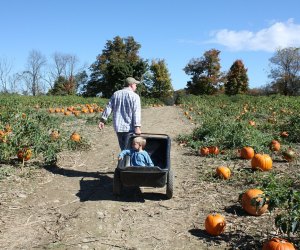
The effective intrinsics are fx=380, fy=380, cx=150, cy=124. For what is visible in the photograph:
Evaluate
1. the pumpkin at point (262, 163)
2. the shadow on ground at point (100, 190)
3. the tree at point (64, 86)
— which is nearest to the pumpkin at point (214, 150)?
the pumpkin at point (262, 163)

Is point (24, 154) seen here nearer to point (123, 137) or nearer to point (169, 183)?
point (123, 137)

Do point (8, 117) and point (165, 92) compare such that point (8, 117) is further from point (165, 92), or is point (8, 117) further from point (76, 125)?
point (165, 92)

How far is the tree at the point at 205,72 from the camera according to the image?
218 feet

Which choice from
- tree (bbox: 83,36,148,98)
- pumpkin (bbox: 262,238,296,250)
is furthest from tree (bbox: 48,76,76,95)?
pumpkin (bbox: 262,238,296,250)

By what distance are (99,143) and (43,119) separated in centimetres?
215

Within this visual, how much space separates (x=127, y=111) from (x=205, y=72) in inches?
2513

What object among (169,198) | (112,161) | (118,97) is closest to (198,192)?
(169,198)

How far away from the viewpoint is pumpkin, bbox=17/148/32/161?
744 centimetres

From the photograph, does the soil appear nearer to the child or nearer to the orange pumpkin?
the orange pumpkin

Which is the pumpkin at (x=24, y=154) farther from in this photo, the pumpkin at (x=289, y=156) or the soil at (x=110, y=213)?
the pumpkin at (x=289, y=156)

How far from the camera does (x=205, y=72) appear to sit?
69000 mm

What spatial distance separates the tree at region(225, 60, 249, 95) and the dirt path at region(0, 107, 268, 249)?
198ft

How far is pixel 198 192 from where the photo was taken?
625cm

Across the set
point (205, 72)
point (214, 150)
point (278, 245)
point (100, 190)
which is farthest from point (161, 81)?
point (278, 245)
